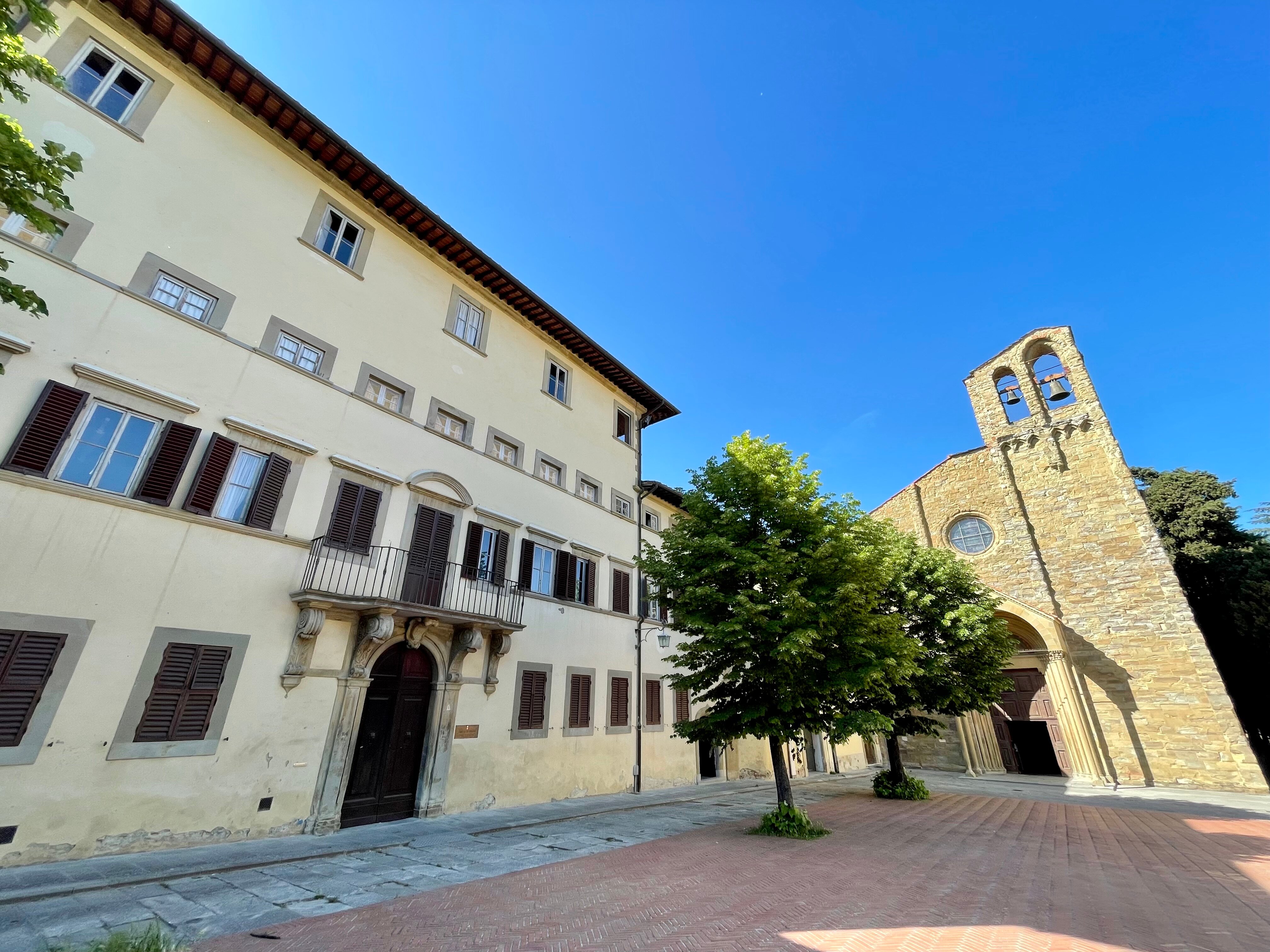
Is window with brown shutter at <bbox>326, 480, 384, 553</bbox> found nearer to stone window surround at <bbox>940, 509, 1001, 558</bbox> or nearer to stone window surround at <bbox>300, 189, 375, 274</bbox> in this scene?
stone window surround at <bbox>300, 189, 375, 274</bbox>

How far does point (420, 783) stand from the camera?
11.1 meters

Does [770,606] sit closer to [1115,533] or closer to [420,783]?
[420,783]

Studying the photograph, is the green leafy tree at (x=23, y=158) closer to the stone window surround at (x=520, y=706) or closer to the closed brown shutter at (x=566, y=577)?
the stone window surround at (x=520, y=706)

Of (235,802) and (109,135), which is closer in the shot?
(235,802)

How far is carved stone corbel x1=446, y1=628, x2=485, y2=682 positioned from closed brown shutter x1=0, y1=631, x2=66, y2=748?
626 centimetres

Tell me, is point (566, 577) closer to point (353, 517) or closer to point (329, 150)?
point (353, 517)

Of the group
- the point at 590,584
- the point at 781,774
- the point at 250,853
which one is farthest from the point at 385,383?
the point at 781,774

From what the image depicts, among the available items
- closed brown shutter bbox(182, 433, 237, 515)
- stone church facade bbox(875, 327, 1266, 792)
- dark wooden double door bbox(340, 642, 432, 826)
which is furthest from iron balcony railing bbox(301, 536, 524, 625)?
stone church facade bbox(875, 327, 1266, 792)

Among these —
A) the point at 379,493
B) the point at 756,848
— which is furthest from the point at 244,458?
the point at 756,848

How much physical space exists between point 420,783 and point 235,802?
349 cm

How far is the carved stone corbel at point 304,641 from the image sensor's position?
928 centimetres

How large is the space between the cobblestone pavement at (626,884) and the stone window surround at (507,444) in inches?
328

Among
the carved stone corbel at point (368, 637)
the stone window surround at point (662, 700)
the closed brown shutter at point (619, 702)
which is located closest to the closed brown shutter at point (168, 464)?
the carved stone corbel at point (368, 637)

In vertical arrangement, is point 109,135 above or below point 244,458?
above
